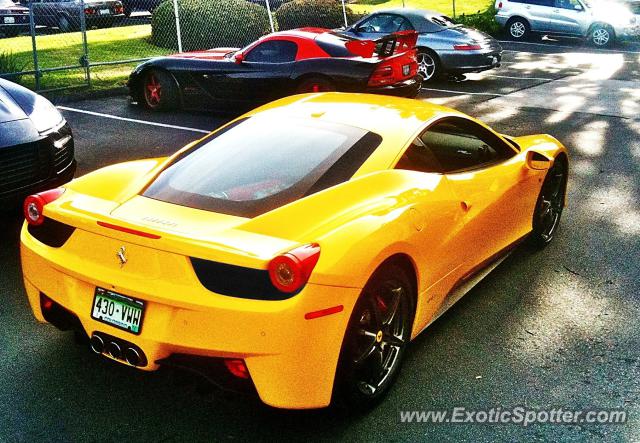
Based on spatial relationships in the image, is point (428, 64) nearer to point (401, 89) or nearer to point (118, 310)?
point (401, 89)

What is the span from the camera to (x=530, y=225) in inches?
223

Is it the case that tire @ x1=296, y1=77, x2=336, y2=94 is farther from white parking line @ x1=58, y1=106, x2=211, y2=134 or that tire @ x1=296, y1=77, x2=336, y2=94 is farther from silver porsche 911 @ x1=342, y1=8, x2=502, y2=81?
silver porsche 911 @ x1=342, y1=8, x2=502, y2=81

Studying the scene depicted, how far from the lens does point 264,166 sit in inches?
166

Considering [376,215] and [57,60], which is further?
[57,60]

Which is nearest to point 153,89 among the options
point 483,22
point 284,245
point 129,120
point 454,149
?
point 129,120

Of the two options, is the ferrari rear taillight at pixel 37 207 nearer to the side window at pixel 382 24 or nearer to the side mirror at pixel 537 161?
the side mirror at pixel 537 161

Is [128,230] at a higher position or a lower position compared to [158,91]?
higher

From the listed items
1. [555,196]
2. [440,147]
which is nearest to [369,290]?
[440,147]

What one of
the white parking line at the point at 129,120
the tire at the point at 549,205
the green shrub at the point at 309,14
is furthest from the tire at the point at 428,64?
the tire at the point at 549,205

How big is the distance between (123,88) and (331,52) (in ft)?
14.0

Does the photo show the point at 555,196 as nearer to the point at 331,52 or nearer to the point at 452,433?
the point at 452,433

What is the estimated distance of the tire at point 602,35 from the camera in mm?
21666

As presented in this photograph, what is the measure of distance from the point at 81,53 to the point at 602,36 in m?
14.0
